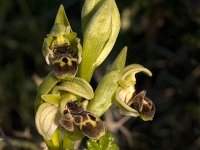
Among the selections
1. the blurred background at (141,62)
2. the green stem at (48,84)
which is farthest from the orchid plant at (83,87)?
the blurred background at (141,62)

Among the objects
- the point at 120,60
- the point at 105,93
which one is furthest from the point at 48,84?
the point at 120,60

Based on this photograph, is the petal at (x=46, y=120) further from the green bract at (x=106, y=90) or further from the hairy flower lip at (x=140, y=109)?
the hairy flower lip at (x=140, y=109)

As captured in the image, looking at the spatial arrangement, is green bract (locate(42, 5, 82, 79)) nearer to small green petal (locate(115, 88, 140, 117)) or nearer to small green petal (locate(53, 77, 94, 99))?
small green petal (locate(53, 77, 94, 99))

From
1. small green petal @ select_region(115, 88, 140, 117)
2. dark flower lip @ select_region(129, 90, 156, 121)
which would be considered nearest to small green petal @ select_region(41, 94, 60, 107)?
small green petal @ select_region(115, 88, 140, 117)

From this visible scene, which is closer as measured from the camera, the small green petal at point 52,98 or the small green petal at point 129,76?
the small green petal at point 52,98

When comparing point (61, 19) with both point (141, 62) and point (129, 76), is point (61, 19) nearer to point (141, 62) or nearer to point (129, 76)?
point (129, 76)

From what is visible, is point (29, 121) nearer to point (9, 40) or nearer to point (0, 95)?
point (0, 95)
